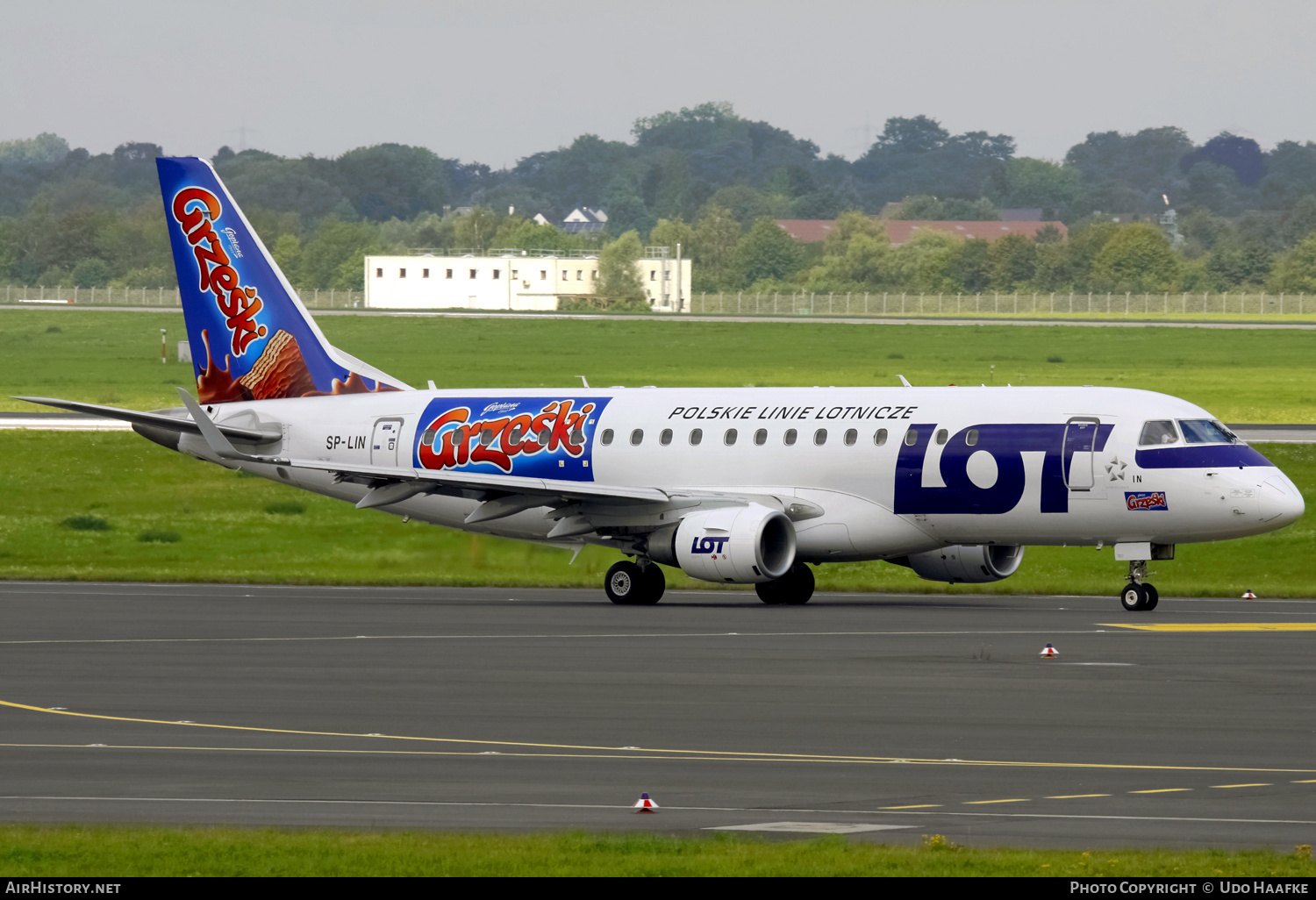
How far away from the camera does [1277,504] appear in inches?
1555

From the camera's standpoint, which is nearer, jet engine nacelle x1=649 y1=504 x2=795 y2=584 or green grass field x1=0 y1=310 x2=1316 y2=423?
jet engine nacelle x1=649 y1=504 x2=795 y2=584

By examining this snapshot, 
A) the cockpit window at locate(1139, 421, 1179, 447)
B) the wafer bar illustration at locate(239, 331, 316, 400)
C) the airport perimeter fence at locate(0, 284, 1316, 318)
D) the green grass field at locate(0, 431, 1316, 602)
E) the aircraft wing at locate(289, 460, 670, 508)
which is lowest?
the green grass field at locate(0, 431, 1316, 602)

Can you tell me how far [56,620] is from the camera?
38.1m

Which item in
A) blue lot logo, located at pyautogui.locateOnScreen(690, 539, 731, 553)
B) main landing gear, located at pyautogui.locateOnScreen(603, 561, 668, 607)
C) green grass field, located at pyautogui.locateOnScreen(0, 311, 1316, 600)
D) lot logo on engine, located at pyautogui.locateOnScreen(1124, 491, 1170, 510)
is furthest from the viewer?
green grass field, located at pyautogui.locateOnScreen(0, 311, 1316, 600)

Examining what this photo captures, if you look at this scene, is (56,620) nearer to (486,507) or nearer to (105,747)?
(486,507)

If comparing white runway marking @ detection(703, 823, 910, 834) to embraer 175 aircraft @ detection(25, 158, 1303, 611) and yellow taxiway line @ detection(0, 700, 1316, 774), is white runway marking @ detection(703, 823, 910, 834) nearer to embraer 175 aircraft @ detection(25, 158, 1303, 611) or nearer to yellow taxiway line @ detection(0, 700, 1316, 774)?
yellow taxiway line @ detection(0, 700, 1316, 774)

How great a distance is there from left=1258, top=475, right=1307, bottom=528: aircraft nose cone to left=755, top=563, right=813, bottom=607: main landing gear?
9338 mm

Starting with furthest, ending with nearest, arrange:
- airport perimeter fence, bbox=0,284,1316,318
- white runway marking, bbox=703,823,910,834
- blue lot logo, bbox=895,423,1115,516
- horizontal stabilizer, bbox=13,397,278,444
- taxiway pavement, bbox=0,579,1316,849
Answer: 1. airport perimeter fence, bbox=0,284,1316,318
2. horizontal stabilizer, bbox=13,397,278,444
3. blue lot logo, bbox=895,423,1115,516
4. taxiway pavement, bbox=0,579,1316,849
5. white runway marking, bbox=703,823,910,834

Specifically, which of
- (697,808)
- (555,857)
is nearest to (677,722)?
(697,808)

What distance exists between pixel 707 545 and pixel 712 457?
11.9ft

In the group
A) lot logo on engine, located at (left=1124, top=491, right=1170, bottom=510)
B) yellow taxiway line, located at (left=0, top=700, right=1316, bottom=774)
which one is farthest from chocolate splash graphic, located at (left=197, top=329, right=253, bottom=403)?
yellow taxiway line, located at (left=0, top=700, right=1316, bottom=774)

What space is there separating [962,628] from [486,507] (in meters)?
12.0

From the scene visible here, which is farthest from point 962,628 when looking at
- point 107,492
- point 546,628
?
point 107,492

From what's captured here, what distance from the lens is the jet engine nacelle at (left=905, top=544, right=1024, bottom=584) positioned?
44.1 metres
